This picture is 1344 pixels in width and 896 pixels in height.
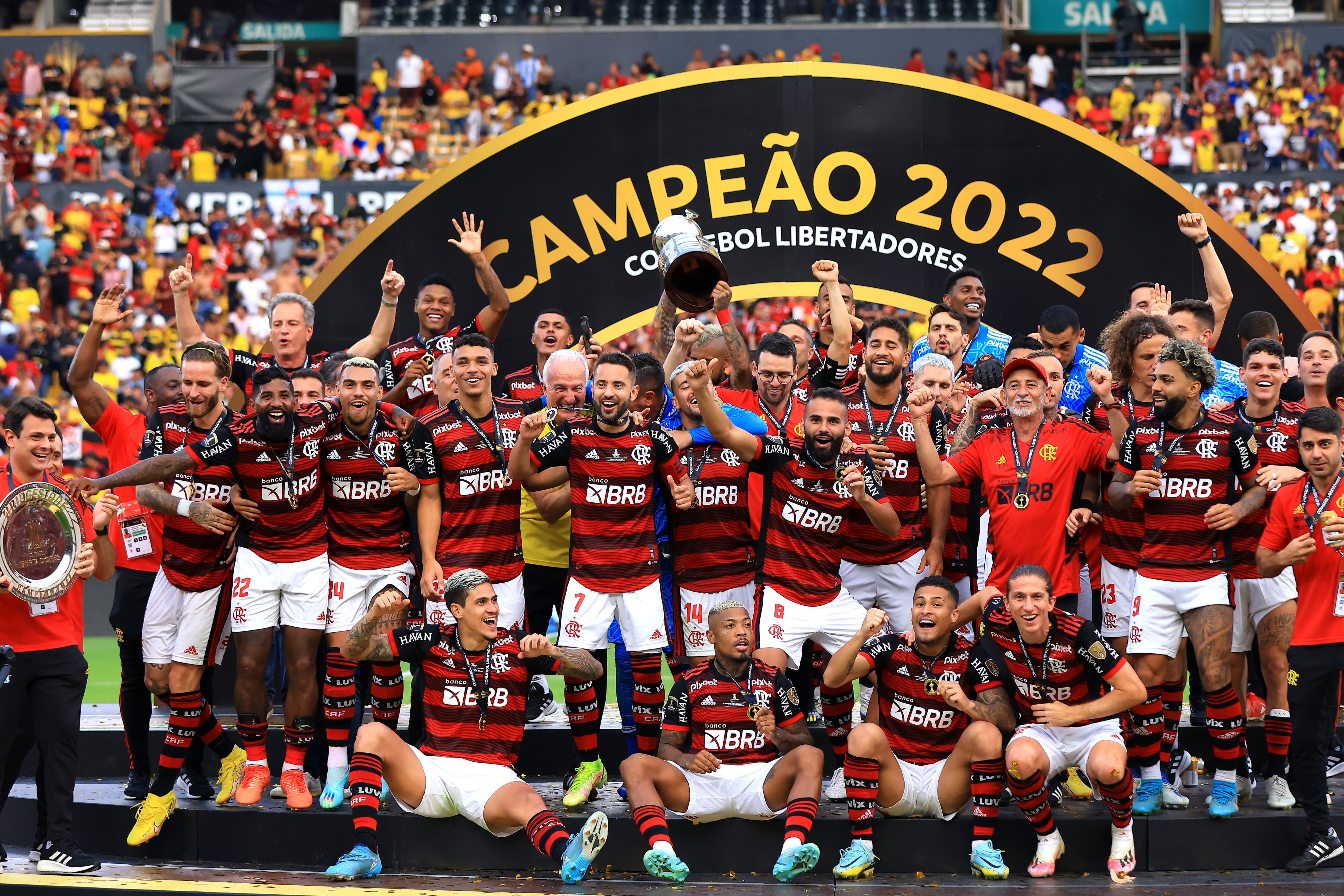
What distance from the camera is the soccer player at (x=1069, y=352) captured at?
24.0 ft

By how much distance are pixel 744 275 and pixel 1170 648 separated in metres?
3.94

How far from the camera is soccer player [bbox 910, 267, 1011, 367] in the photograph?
26.0 ft

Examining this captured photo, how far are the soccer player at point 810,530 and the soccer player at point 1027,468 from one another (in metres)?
0.39

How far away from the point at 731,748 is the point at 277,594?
2.31 m

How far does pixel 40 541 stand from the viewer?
19.1 ft

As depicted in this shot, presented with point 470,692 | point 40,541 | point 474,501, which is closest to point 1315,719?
point 470,692

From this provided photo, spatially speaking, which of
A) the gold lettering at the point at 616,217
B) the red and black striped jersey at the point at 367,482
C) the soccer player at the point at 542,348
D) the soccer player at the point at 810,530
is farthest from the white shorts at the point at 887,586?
the gold lettering at the point at 616,217

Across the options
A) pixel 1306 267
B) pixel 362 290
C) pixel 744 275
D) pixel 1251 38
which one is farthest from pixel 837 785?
pixel 1251 38

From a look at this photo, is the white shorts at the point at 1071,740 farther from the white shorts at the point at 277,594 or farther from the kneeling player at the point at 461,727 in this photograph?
the white shorts at the point at 277,594

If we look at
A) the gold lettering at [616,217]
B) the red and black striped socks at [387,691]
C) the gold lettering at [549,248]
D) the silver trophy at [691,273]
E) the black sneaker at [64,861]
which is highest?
the gold lettering at [616,217]

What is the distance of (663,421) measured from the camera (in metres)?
Answer: 7.22

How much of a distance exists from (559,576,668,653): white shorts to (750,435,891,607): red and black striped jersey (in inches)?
23.3

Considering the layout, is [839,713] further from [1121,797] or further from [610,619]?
[1121,797]

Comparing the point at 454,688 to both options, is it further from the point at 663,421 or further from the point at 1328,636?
the point at 1328,636
